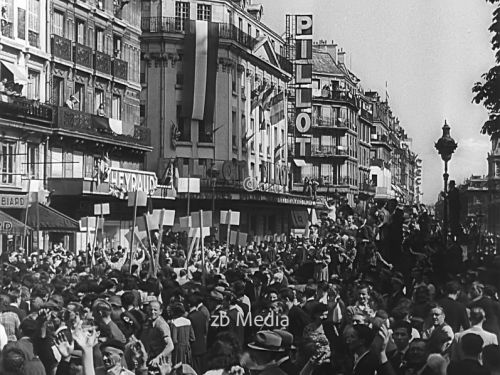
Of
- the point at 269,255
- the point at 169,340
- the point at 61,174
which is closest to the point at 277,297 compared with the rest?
the point at 169,340

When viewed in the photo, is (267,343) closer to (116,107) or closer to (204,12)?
(116,107)

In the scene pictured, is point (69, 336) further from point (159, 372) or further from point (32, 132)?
point (32, 132)

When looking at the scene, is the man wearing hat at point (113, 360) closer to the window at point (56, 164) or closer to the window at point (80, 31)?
the window at point (56, 164)

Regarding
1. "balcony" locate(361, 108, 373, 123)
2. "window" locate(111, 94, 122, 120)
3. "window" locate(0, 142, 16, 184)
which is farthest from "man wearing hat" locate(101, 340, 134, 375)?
"balcony" locate(361, 108, 373, 123)

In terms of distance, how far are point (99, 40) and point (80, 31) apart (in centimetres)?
119

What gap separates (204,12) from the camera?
44812 millimetres

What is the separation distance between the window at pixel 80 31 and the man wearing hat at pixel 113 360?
94.3 feet

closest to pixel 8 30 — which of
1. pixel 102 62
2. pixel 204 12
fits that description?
pixel 102 62

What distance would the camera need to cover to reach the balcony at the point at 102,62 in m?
37.9

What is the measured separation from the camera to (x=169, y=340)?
34.6 feet

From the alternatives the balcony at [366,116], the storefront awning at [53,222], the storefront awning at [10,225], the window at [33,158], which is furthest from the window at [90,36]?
the balcony at [366,116]

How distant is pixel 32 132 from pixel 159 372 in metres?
22.6

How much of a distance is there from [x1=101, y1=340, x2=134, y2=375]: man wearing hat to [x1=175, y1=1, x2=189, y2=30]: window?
34716 millimetres

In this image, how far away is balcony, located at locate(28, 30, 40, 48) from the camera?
108 feet
